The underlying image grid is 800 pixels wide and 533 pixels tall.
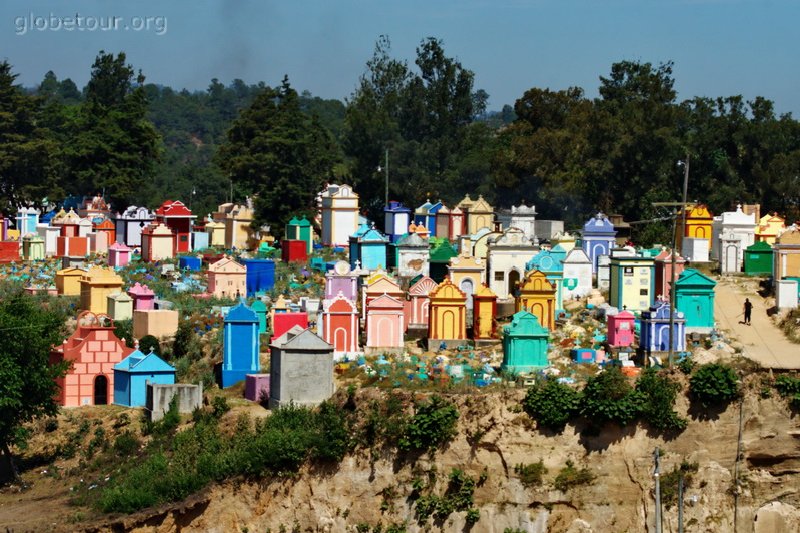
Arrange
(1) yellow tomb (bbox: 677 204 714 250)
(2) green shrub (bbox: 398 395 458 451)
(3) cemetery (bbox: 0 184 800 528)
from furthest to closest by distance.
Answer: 1. (1) yellow tomb (bbox: 677 204 714 250)
2. (3) cemetery (bbox: 0 184 800 528)
3. (2) green shrub (bbox: 398 395 458 451)

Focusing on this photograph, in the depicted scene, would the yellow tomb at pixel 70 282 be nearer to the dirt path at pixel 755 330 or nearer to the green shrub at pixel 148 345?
the green shrub at pixel 148 345

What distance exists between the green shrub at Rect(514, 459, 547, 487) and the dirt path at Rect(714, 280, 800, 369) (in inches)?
234

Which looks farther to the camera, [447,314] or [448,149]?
[448,149]

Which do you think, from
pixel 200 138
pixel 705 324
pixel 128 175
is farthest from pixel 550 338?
pixel 200 138

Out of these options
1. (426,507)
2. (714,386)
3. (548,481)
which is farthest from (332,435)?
(714,386)

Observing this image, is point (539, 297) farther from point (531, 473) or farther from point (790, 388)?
point (790, 388)

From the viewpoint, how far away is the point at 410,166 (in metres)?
67.0

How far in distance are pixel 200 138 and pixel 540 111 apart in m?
102

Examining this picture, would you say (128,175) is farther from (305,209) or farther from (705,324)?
(705,324)

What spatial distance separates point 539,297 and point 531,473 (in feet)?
23.7

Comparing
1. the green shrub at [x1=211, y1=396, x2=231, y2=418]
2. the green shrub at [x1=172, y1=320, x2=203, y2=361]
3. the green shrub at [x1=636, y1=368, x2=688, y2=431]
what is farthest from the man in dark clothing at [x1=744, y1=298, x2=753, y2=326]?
the green shrub at [x1=172, y1=320, x2=203, y2=361]

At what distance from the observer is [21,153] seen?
67625 millimetres

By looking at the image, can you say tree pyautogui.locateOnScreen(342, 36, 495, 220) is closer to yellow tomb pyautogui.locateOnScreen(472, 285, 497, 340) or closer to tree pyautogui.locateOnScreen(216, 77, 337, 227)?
tree pyautogui.locateOnScreen(216, 77, 337, 227)

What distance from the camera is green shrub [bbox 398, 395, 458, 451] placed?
37281 millimetres
